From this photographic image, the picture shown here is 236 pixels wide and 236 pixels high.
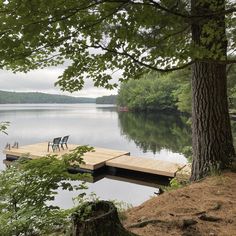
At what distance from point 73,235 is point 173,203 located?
1512 mm

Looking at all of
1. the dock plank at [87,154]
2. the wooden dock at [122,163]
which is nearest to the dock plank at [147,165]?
the wooden dock at [122,163]

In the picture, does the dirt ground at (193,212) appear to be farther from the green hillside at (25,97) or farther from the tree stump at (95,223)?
the green hillside at (25,97)

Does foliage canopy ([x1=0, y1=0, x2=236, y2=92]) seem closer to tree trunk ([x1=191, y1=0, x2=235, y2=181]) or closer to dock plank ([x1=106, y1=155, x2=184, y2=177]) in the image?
tree trunk ([x1=191, y1=0, x2=235, y2=181])

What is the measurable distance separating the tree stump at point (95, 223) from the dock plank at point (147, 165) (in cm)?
678

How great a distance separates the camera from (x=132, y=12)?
184 centimetres

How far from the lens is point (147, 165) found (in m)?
9.15

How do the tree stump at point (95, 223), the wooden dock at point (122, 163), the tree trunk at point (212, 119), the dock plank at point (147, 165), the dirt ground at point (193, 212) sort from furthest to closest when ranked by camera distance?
1. the wooden dock at point (122, 163)
2. the dock plank at point (147, 165)
3. the tree trunk at point (212, 119)
4. the dirt ground at point (193, 212)
5. the tree stump at point (95, 223)

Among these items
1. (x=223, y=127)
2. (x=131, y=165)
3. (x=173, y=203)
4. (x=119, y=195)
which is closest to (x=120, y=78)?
(x=173, y=203)

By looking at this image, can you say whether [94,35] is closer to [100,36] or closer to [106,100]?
[100,36]

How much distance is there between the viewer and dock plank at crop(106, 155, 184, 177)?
28.0 ft

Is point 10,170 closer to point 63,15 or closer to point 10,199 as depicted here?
point 10,199

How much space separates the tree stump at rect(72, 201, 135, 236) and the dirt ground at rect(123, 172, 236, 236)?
0.58 m

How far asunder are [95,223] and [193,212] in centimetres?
130

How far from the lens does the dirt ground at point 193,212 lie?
7.11 ft
